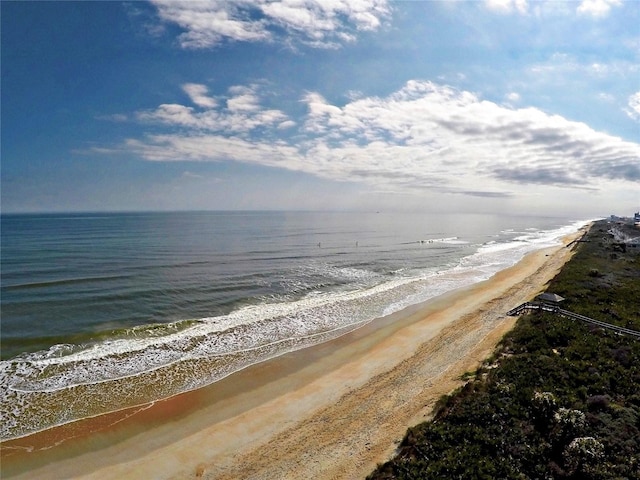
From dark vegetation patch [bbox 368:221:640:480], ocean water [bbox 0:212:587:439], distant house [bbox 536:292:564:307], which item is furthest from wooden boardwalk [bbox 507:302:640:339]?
ocean water [bbox 0:212:587:439]

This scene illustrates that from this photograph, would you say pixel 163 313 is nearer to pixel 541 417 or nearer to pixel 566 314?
pixel 541 417

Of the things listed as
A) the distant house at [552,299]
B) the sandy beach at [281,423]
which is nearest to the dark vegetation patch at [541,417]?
the sandy beach at [281,423]

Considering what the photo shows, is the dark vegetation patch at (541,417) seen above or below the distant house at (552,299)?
below

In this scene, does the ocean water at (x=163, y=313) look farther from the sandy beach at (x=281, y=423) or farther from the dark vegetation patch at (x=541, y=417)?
the dark vegetation patch at (x=541, y=417)

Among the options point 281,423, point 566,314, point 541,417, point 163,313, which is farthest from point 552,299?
point 163,313

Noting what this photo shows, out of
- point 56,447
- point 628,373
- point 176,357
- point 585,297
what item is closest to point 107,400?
point 56,447

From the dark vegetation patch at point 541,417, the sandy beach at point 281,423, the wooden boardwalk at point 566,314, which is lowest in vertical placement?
the sandy beach at point 281,423

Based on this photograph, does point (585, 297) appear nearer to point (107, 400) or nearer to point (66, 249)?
point (107, 400)
